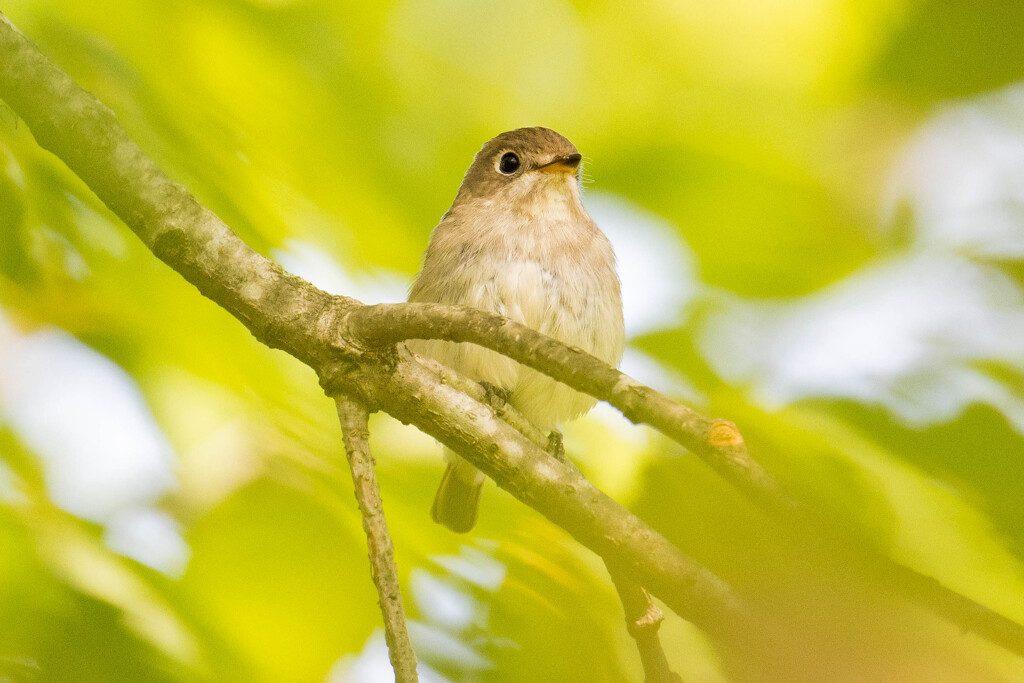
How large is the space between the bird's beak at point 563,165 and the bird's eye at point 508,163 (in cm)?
17

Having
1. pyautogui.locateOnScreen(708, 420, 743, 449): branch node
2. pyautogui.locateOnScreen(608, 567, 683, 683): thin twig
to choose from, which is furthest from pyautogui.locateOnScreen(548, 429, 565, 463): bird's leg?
pyautogui.locateOnScreen(708, 420, 743, 449): branch node

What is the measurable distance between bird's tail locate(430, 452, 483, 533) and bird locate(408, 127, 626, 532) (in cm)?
1

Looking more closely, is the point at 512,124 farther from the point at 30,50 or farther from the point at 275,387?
the point at 30,50

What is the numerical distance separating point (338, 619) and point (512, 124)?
1.35 m

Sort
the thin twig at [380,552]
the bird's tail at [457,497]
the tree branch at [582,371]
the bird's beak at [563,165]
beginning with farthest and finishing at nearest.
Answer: the bird's beak at [563,165] → the bird's tail at [457,497] → the thin twig at [380,552] → the tree branch at [582,371]

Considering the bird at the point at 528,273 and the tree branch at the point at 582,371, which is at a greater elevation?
the bird at the point at 528,273

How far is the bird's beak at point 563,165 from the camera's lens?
4020 mm

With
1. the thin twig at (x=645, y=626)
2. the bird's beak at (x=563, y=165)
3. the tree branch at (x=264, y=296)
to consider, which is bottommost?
the thin twig at (x=645, y=626)

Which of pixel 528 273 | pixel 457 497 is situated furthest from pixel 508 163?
pixel 457 497

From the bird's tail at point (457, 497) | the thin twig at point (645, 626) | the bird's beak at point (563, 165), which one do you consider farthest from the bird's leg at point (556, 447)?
the bird's beak at point (563, 165)

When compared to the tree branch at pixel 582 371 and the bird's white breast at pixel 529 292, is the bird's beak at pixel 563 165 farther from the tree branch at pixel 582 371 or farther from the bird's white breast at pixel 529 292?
the tree branch at pixel 582 371

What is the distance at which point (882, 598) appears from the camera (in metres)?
0.77

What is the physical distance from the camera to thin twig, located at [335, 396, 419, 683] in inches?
64.1

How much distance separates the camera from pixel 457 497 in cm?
310
